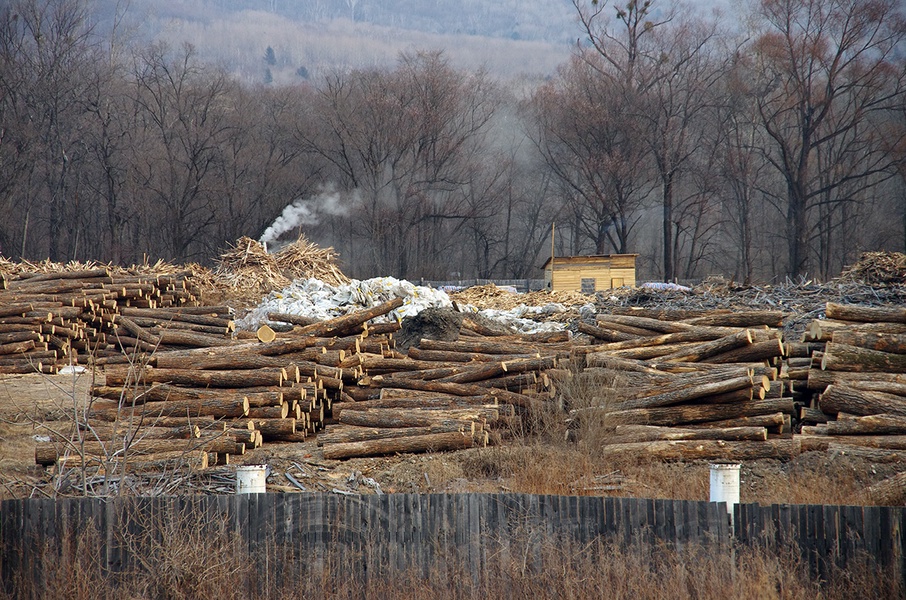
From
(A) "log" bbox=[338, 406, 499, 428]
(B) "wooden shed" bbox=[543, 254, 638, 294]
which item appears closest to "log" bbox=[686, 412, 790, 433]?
(A) "log" bbox=[338, 406, 499, 428]

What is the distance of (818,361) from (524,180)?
45.1 m

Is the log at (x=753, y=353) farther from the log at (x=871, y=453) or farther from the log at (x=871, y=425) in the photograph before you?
the log at (x=871, y=453)

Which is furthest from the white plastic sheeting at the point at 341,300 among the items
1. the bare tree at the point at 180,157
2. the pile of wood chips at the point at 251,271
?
the bare tree at the point at 180,157

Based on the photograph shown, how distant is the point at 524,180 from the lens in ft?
184

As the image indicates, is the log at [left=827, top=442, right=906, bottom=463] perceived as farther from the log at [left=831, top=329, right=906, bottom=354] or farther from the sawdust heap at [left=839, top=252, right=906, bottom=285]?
the sawdust heap at [left=839, top=252, right=906, bottom=285]

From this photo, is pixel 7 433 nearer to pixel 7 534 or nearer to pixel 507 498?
pixel 7 534

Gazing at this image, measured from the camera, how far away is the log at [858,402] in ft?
32.6

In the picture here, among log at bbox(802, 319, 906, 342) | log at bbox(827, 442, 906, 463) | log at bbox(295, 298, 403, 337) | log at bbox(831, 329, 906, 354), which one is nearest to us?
log at bbox(827, 442, 906, 463)

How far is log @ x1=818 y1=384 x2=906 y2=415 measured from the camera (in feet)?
32.6

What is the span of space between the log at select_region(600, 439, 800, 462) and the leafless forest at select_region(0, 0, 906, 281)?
112 ft

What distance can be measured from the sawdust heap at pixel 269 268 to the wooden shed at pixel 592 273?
381 inches

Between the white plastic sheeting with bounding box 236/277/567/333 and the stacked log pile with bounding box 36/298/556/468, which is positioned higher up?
the white plastic sheeting with bounding box 236/277/567/333

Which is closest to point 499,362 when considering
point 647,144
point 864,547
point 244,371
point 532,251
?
point 244,371

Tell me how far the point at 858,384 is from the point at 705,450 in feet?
7.69
